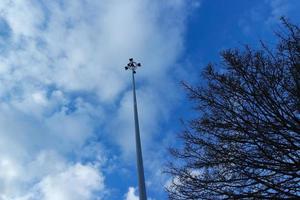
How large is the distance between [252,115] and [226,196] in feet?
5.31

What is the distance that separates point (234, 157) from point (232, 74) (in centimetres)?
187

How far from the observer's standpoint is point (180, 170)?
9.06 meters

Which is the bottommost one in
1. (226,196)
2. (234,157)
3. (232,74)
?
(226,196)

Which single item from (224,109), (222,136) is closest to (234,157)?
(222,136)

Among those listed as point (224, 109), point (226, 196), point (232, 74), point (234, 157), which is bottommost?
point (226, 196)

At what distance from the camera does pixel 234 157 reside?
26.7 feet

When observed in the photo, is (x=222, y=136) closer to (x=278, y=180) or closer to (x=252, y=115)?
(x=252, y=115)

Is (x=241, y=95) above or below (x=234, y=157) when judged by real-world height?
above

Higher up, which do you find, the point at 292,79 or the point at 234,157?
the point at 292,79

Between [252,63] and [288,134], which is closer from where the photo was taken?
[288,134]

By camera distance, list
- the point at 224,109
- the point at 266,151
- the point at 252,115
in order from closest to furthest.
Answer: the point at 266,151, the point at 252,115, the point at 224,109

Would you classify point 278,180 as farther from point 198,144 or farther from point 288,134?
point 198,144

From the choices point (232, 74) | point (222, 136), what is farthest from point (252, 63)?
point (222, 136)

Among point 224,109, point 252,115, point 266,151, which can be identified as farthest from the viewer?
point 224,109
